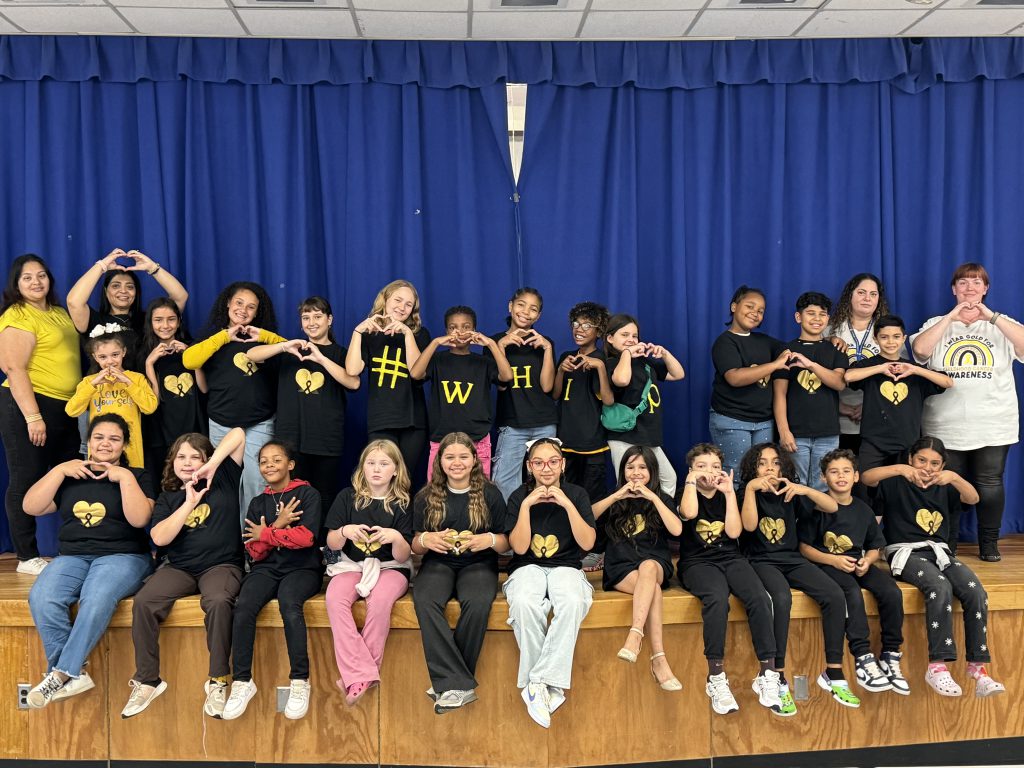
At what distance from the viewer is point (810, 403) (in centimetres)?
431

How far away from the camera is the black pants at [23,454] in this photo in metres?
4.11

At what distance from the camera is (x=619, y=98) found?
4914 mm

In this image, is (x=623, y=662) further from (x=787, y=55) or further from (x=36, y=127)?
(x=36, y=127)

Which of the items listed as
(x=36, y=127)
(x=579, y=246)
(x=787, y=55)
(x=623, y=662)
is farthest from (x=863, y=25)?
(x=36, y=127)

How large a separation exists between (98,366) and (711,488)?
9.60 ft

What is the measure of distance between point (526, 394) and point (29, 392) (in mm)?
2350

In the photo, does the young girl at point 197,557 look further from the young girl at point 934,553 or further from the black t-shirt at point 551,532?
the young girl at point 934,553

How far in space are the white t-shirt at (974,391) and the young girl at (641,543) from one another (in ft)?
5.49

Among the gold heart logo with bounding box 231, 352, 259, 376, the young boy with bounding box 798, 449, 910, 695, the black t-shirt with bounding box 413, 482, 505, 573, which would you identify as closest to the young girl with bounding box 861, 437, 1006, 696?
the young boy with bounding box 798, 449, 910, 695

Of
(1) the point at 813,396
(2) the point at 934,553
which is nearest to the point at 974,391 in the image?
(1) the point at 813,396

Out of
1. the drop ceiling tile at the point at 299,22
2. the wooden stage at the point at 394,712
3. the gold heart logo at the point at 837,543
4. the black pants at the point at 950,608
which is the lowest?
the wooden stage at the point at 394,712

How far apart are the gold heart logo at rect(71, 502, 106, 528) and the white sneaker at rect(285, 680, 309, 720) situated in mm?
1095

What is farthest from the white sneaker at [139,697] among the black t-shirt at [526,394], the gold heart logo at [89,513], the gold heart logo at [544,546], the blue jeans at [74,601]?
the black t-shirt at [526,394]

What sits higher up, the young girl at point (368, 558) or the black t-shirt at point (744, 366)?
the black t-shirt at point (744, 366)
